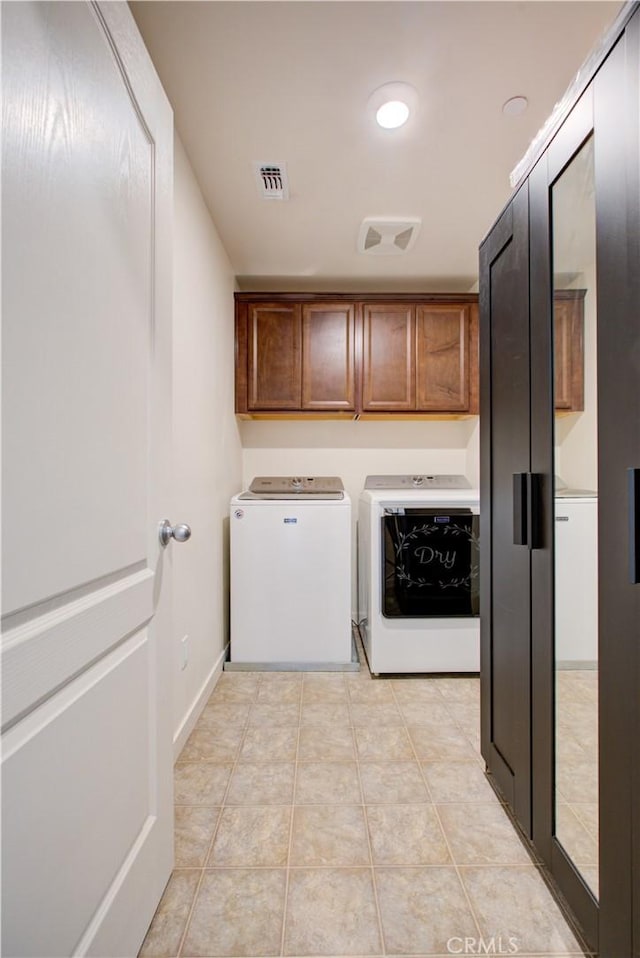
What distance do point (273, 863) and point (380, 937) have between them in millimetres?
330

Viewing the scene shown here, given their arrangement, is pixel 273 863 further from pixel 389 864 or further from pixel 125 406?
pixel 125 406

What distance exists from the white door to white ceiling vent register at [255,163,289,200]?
0.88 meters

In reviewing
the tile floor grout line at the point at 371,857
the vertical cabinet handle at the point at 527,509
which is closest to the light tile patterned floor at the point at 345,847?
the tile floor grout line at the point at 371,857

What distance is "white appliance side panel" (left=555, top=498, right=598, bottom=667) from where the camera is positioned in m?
0.89

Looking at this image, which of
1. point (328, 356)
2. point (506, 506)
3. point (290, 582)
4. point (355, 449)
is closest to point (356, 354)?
point (328, 356)

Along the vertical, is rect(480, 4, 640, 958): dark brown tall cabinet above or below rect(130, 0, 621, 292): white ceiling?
below

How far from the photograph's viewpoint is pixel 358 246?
2480mm

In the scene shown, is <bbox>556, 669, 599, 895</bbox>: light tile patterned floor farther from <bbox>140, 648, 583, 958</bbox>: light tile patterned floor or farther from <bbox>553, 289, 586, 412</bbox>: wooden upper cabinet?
<bbox>553, 289, 586, 412</bbox>: wooden upper cabinet

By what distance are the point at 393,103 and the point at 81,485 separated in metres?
1.68

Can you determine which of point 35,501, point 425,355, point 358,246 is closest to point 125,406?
point 35,501

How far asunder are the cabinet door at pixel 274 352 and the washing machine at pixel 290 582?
2.66 ft

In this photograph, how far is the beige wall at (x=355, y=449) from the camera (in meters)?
3.19

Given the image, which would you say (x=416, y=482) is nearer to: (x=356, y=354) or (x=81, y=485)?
(x=356, y=354)

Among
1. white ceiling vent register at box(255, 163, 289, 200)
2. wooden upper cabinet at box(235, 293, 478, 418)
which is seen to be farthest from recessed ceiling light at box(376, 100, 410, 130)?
wooden upper cabinet at box(235, 293, 478, 418)
